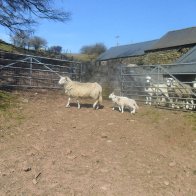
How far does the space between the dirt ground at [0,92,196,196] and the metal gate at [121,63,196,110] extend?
6.71ft

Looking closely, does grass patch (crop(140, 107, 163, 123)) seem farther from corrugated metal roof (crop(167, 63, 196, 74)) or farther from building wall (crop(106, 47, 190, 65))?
building wall (crop(106, 47, 190, 65))

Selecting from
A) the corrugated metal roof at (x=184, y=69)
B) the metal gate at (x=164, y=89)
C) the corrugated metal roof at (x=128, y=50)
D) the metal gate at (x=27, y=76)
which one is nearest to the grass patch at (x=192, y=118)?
the metal gate at (x=164, y=89)

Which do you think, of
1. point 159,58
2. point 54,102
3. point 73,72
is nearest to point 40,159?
point 54,102

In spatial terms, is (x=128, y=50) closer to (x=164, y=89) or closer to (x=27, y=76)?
(x=27, y=76)

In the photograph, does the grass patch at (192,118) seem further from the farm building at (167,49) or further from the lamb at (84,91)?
the farm building at (167,49)

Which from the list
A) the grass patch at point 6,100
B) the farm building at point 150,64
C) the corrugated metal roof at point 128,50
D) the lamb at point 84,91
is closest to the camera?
the grass patch at point 6,100

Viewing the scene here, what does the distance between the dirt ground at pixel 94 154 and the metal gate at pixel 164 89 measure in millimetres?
2045

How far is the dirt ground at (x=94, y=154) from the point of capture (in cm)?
640

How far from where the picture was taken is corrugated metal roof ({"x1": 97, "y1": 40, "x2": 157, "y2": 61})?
1569 inches

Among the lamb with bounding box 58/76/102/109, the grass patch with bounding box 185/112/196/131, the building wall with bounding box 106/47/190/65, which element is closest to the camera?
the grass patch with bounding box 185/112/196/131

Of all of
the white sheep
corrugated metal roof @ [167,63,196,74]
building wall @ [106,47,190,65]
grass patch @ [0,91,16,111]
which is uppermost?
building wall @ [106,47,190,65]

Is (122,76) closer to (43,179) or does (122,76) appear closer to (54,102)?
(54,102)

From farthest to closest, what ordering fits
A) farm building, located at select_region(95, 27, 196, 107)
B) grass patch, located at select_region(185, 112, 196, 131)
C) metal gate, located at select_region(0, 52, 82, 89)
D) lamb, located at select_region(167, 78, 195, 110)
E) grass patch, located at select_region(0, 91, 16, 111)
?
farm building, located at select_region(95, 27, 196, 107)
metal gate, located at select_region(0, 52, 82, 89)
lamb, located at select_region(167, 78, 195, 110)
grass patch, located at select_region(0, 91, 16, 111)
grass patch, located at select_region(185, 112, 196, 131)

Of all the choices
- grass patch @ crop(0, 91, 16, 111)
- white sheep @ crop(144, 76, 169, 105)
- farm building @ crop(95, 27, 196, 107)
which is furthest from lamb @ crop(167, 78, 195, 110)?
grass patch @ crop(0, 91, 16, 111)
